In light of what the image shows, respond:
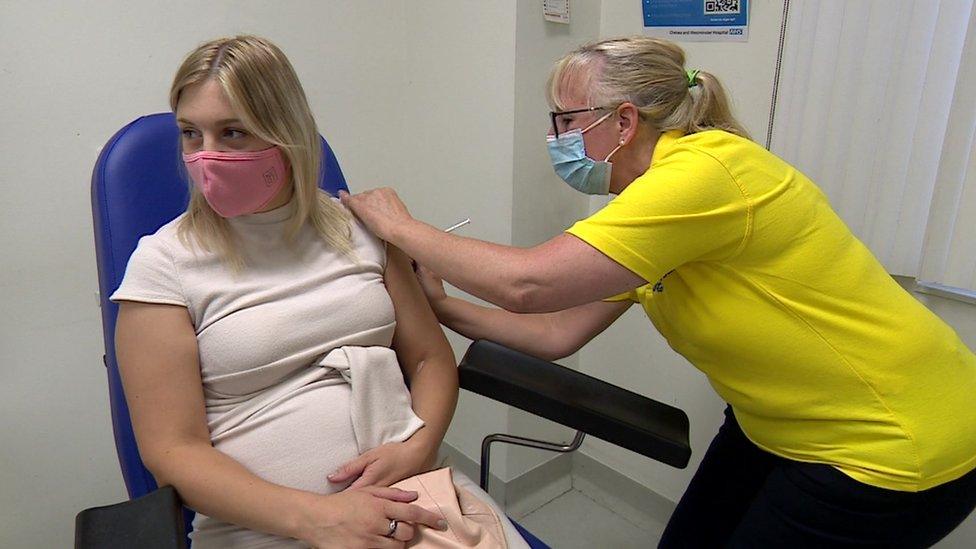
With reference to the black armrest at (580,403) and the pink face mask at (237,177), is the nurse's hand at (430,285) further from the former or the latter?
the pink face mask at (237,177)

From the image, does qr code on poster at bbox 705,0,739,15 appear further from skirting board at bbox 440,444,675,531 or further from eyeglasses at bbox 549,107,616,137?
skirting board at bbox 440,444,675,531

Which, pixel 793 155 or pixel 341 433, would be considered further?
pixel 793 155

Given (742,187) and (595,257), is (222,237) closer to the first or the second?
(595,257)

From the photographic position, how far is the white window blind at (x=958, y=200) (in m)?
1.33

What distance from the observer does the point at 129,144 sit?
117 cm

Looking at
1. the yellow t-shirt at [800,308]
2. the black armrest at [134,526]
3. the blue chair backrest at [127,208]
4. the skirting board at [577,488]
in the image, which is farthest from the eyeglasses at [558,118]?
the skirting board at [577,488]

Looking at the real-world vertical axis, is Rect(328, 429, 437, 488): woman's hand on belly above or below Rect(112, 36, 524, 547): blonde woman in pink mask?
below

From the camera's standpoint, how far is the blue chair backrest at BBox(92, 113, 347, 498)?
3.70ft

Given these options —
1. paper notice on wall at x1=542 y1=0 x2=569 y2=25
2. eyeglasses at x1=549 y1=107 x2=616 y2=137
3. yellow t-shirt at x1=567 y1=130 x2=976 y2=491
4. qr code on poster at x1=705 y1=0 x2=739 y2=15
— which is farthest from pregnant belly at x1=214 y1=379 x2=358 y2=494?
qr code on poster at x1=705 y1=0 x2=739 y2=15

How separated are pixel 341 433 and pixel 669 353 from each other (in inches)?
47.6

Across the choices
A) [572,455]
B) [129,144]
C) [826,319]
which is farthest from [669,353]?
[129,144]

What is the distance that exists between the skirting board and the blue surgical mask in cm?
123

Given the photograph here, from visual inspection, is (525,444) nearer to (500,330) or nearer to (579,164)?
(500,330)

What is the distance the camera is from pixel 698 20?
1.78 m
